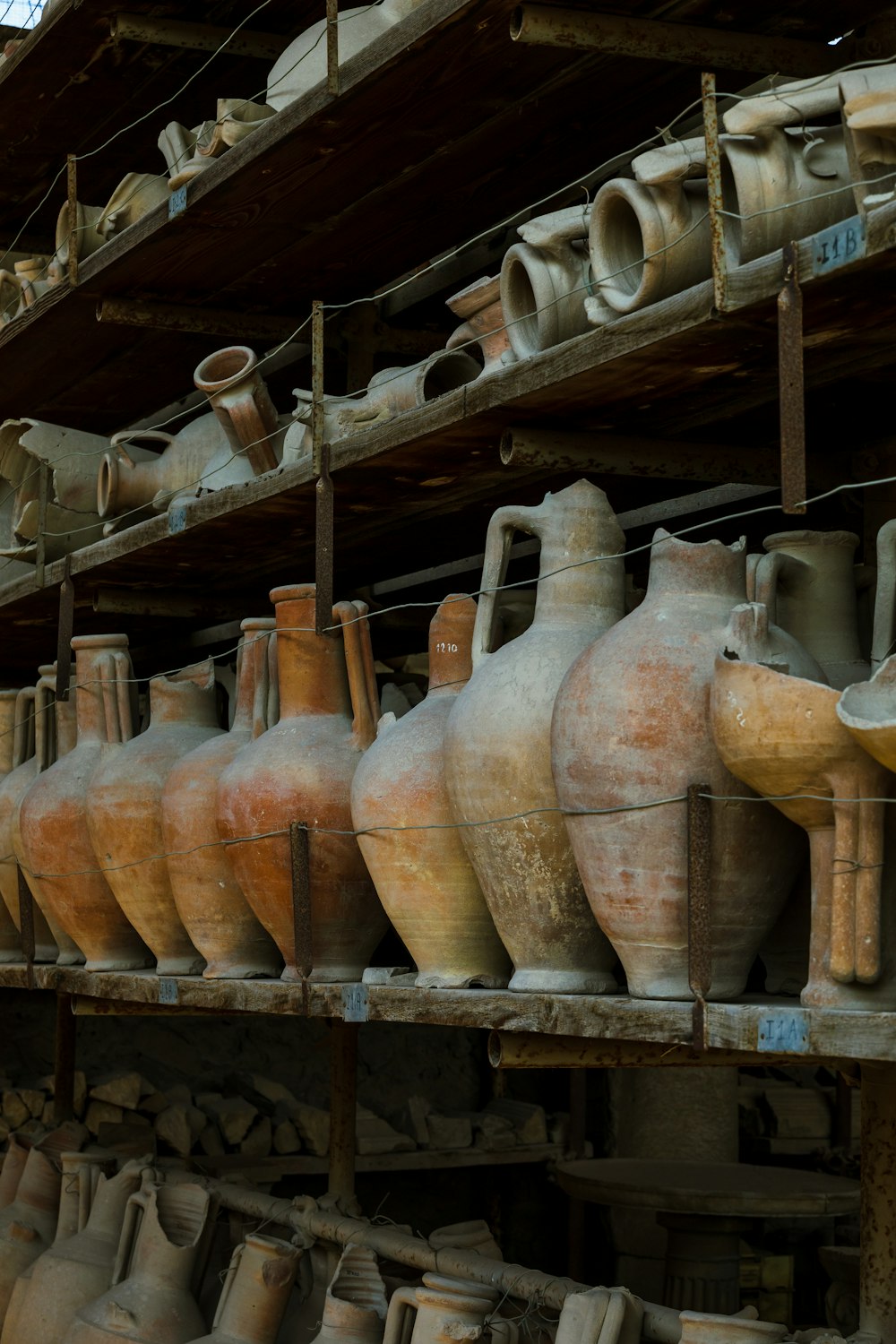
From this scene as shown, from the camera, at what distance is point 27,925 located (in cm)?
485

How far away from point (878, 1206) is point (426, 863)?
985 millimetres

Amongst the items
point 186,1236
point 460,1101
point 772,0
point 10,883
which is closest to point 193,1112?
point 460,1101

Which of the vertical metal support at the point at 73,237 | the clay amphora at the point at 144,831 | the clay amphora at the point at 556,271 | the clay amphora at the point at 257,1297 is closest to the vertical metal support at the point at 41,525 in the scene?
the vertical metal support at the point at 73,237

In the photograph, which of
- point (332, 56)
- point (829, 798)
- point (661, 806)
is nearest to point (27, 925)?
point (332, 56)

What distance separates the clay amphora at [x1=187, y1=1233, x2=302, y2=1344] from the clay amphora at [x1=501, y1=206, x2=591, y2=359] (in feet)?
6.71

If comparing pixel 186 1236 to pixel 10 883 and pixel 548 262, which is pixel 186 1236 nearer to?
pixel 10 883

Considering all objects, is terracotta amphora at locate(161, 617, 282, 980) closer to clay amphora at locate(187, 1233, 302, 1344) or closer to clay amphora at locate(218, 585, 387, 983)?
clay amphora at locate(218, 585, 387, 983)

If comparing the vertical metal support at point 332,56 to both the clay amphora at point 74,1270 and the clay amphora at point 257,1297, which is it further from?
the clay amphora at point 74,1270

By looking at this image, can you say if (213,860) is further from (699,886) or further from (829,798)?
(829,798)

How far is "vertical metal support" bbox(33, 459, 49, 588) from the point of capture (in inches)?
198

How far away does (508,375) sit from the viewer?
2.98 meters

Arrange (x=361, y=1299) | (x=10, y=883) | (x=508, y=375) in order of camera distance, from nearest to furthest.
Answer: (x=508, y=375)
(x=361, y=1299)
(x=10, y=883)

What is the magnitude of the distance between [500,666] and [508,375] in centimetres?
47

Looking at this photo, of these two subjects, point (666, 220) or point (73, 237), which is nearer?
point (666, 220)
